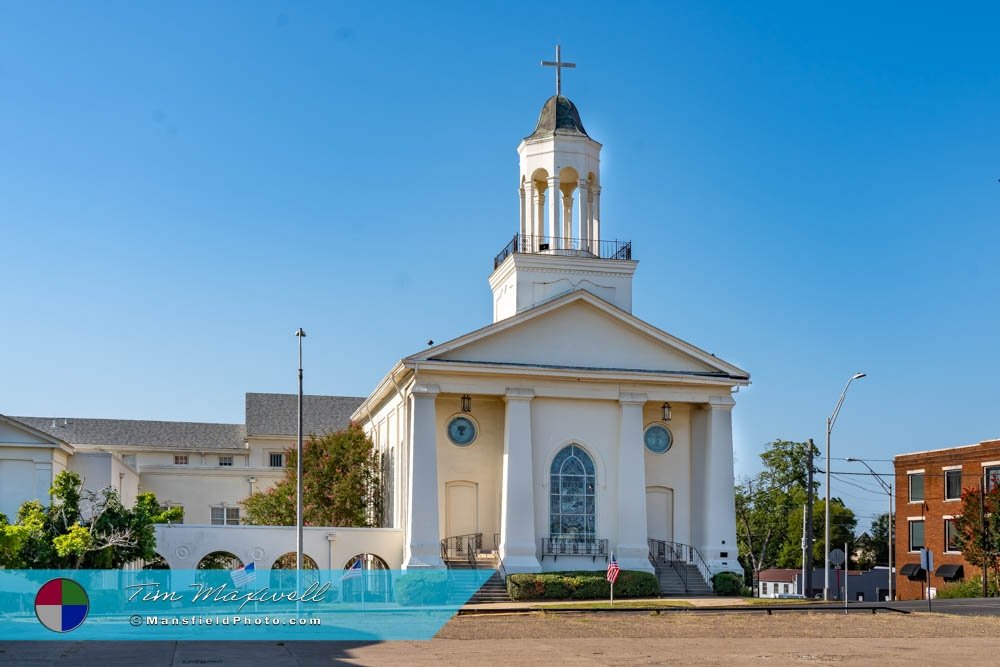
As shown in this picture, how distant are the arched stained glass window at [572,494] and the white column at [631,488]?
118cm

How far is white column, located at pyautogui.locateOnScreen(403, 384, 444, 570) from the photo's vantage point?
44.5m

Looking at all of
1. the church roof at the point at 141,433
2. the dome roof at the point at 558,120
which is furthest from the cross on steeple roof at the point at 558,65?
the church roof at the point at 141,433

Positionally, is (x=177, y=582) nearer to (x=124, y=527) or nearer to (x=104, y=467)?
(x=124, y=527)

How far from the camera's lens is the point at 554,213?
51344 mm

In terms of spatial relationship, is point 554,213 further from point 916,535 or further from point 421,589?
point 916,535

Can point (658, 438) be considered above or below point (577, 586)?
above

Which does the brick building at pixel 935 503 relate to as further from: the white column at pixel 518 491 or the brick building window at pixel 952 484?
the white column at pixel 518 491

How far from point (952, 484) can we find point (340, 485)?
32140 mm

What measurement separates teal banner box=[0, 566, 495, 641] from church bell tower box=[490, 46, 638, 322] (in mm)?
12224

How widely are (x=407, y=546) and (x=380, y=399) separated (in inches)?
388

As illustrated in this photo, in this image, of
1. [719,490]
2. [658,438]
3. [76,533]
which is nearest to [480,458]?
[658,438]

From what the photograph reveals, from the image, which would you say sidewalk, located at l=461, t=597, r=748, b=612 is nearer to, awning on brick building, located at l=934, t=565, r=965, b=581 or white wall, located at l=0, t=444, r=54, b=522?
white wall, located at l=0, t=444, r=54, b=522

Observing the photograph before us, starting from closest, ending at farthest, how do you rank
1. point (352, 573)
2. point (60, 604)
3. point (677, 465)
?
point (60, 604) → point (352, 573) → point (677, 465)

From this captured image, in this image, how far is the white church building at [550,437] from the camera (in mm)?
45125
